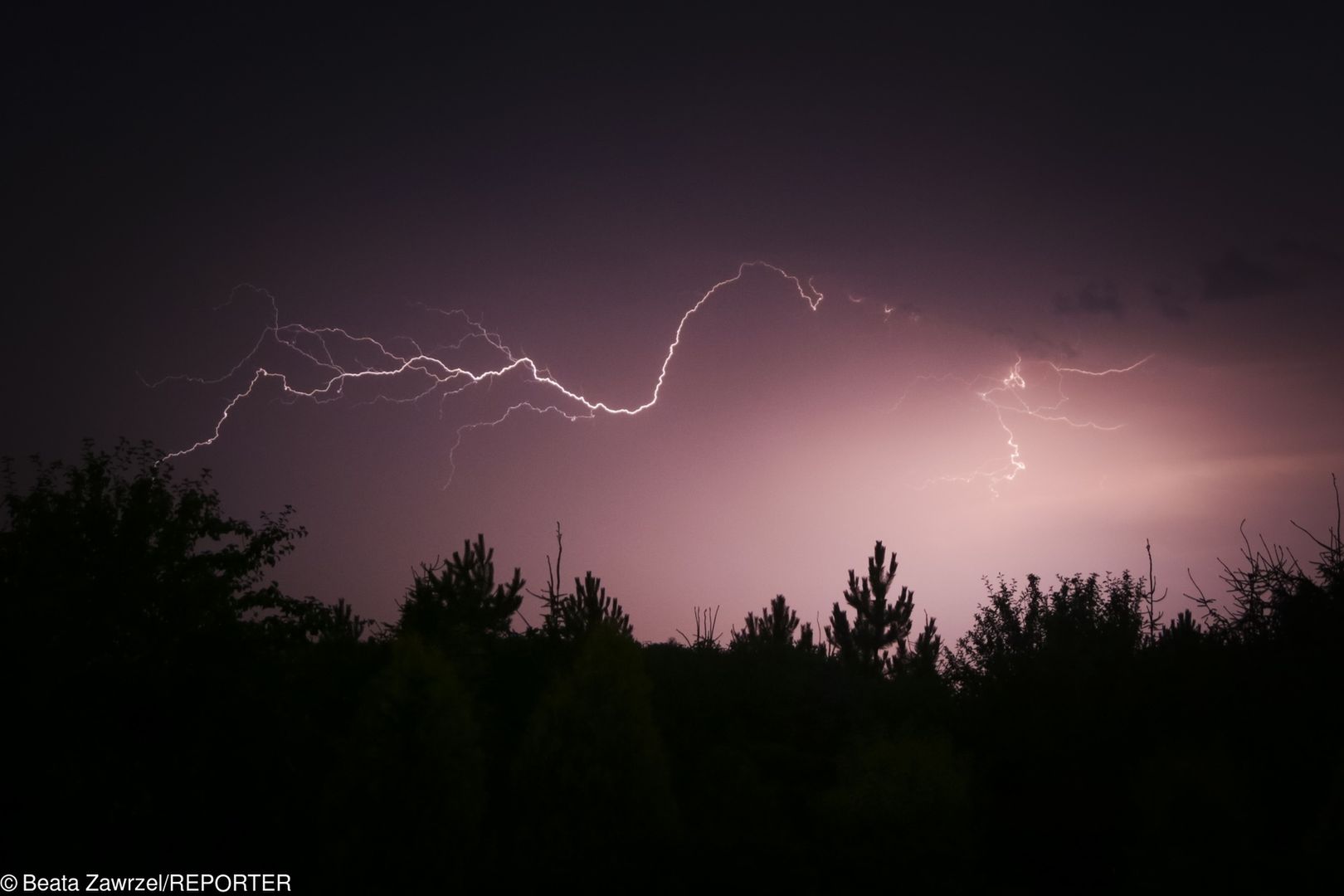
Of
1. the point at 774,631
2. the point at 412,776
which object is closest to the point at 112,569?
the point at 412,776

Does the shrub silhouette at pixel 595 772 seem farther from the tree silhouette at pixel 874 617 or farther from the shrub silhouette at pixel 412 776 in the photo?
the tree silhouette at pixel 874 617

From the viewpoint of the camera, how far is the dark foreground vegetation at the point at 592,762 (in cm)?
702

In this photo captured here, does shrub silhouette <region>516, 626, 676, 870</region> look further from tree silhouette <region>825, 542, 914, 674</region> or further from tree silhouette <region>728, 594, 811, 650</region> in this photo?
tree silhouette <region>825, 542, 914, 674</region>

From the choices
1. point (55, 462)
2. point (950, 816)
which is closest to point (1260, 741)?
point (950, 816)

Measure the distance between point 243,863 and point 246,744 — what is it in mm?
1166

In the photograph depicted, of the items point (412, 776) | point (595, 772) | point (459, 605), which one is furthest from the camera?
point (459, 605)

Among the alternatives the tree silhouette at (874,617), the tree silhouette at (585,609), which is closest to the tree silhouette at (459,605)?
the tree silhouette at (585,609)

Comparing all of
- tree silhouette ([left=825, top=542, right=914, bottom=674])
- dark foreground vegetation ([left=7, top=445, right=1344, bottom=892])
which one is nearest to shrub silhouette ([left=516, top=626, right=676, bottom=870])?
dark foreground vegetation ([left=7, top=445, right=1344, bottom=892])

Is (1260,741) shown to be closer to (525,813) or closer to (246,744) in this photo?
(525,813)

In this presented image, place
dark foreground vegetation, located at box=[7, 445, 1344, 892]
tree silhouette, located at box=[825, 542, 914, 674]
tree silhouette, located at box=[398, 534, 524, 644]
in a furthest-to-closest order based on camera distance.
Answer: tree silhouette, located at box=[825, 542, 914, 674] < tree silhouette, located at box=[398, 534, 524, 644] < dark foreground vegetation, located at box=[7, 445, 1344, 892]

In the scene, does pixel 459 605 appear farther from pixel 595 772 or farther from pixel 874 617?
pixel 874 617

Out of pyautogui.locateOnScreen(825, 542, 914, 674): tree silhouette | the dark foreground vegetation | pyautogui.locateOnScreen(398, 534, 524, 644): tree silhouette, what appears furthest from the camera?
pyautogui.locateOnScreen(825, 542, 914, 674): tree silhouette

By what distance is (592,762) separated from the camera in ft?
26.2

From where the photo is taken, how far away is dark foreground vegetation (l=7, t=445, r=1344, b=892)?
702cm
